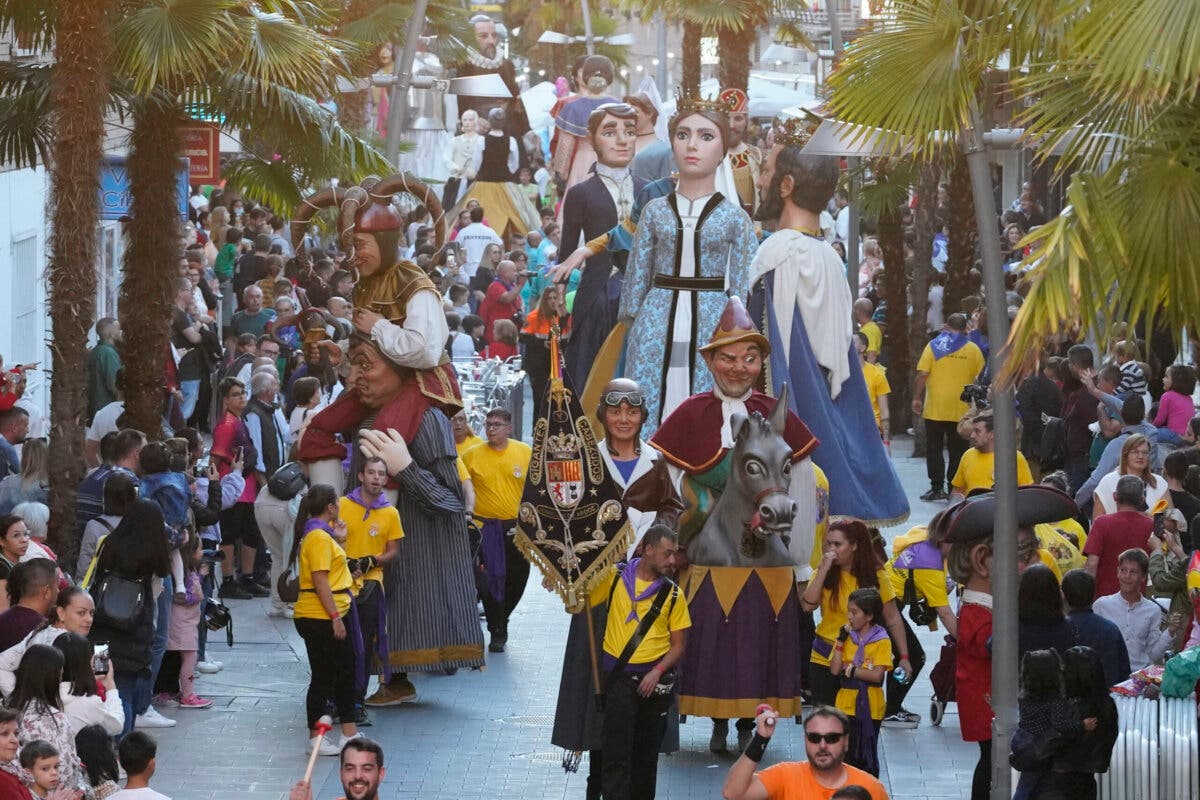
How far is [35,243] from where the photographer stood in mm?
22031

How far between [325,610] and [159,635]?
981 millimetres

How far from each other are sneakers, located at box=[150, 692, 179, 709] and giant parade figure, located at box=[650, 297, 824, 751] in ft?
10.4

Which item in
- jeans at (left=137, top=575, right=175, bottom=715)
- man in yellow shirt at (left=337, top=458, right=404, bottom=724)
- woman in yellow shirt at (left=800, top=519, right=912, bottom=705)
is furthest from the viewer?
man in yellow shirt at (left=337, top=458, right=404, bottom=724)

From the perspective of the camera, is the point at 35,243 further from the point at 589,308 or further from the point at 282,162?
the point at 589,308

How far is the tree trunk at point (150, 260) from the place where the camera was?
15203 millimetres

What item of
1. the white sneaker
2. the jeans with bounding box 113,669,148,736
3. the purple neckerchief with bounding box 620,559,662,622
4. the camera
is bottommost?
the white sneaker

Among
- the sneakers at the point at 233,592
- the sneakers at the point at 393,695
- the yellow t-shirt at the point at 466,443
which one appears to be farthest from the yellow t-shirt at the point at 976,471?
the sneakers at the point at 233,592

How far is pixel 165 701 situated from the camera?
500 inches

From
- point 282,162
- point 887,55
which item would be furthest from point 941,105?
point 282,162

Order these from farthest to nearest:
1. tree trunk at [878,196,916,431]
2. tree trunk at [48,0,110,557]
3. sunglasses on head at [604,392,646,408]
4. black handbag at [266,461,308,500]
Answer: tree trunk at [878,196,916,431] < black handbag at [266,461,308,500] < tree trunk at [48,0,110,557] < sunglasses on head at [604,392,646,408]

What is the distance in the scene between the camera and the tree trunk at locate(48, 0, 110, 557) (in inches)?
528

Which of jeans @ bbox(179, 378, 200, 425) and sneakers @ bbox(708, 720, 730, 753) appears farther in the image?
jeans @ bbox(179, 378, 200, 425)

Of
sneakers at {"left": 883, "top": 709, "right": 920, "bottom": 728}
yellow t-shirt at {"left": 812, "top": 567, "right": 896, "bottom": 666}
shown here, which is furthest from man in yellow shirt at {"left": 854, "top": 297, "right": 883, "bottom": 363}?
yellow t-shirt at {"left": 812, "top": 567, "right": 896, "bottom": 666}

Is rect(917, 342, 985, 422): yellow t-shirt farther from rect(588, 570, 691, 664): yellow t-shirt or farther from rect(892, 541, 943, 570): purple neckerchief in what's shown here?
rect(588, 570, 691, 664): yellow t-shirt
